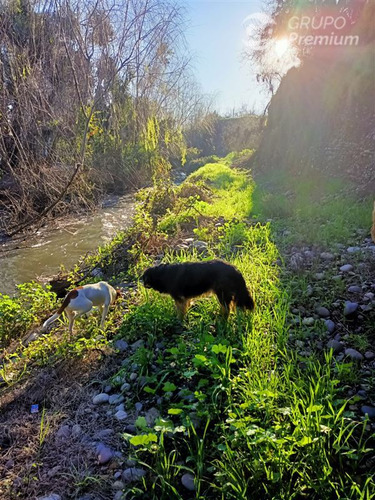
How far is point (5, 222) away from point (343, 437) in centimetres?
889

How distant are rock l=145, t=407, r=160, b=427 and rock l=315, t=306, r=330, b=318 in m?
1.78

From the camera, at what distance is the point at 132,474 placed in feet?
6.34

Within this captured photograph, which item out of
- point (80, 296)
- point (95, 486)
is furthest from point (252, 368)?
point (80, 296)

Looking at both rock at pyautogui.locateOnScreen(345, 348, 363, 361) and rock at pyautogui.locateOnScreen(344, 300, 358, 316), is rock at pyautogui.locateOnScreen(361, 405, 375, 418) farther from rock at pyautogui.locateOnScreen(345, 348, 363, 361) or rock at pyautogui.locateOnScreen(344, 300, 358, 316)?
rock at pyautogui.locateOnScreen(344, 300, 358, 316)

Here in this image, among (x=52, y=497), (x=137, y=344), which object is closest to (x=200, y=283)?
(x=137, y=344)

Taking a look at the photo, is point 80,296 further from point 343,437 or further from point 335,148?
point 335,148

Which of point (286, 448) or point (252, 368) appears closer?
point (286, 448)

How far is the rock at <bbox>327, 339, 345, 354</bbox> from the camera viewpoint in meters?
2.73

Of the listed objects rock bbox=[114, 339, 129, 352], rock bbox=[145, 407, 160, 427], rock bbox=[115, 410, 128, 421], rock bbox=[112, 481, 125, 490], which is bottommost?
rock bbox=[114, 339, 129, 352]

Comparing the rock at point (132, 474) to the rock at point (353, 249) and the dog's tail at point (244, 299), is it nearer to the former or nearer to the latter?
A: the dog's tail at point (244, 299)

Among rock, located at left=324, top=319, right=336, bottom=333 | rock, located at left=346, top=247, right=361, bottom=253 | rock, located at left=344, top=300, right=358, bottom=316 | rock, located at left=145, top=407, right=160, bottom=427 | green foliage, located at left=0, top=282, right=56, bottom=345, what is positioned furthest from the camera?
rock, located at left=346, top=247, right=361, bottom=253

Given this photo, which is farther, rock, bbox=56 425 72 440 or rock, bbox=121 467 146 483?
rock, bbox=56 425 72 440

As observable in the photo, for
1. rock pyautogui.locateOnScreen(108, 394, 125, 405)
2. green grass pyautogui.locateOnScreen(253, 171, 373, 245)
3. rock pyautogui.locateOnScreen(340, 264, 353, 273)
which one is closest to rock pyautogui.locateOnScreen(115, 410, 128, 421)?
rock pyautogui.locateOnScreen(108, 394, 125, 405)

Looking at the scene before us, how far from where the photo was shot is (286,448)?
Answer: 71.8 inches
